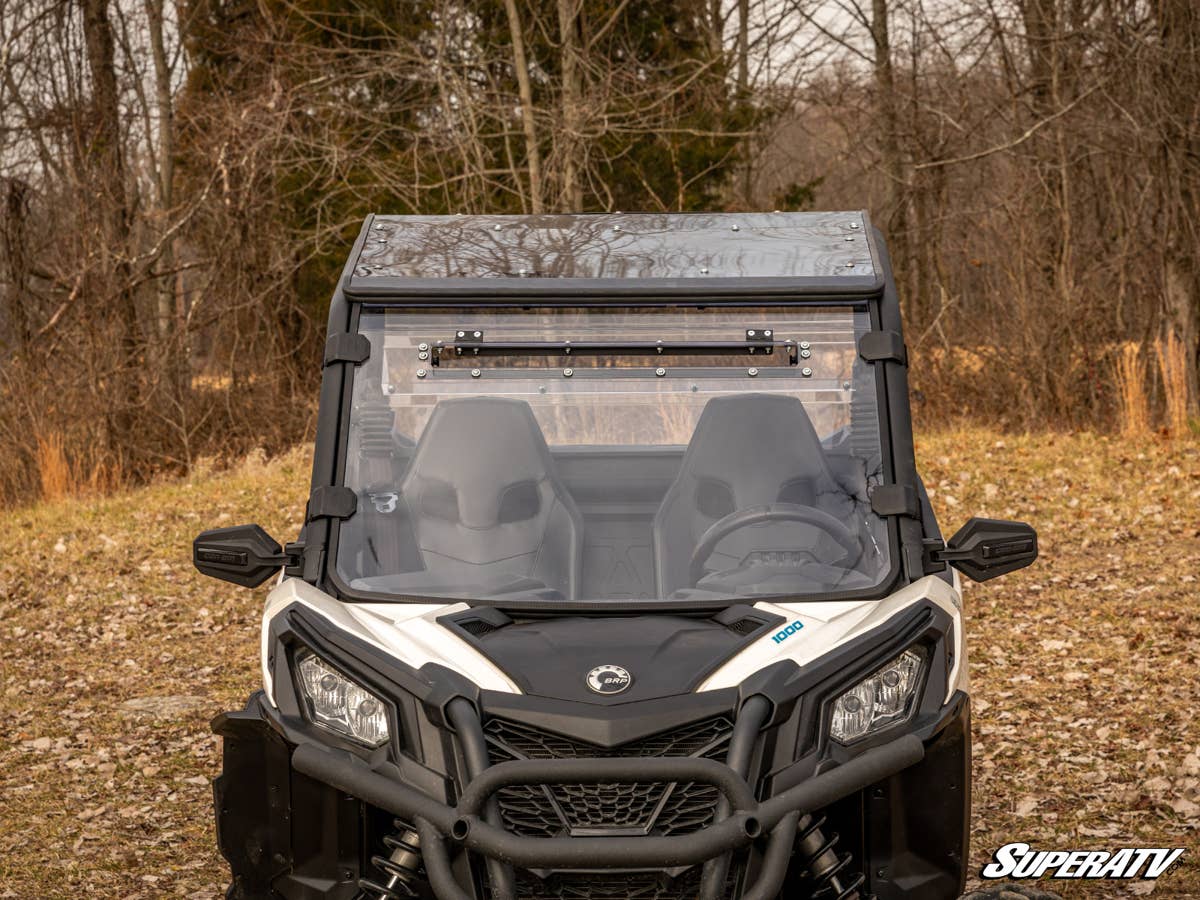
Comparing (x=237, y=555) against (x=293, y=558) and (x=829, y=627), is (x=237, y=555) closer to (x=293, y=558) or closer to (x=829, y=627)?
(x=293, y=558)

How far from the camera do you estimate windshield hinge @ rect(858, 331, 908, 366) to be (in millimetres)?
3885

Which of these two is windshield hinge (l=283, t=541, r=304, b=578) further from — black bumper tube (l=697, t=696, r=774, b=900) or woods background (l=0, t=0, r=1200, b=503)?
woods background (l=0, t=0, r=1200, b=503)

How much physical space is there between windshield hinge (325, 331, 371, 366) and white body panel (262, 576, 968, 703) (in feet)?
2.08

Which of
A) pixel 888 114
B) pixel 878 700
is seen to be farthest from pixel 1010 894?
pixel 888 114

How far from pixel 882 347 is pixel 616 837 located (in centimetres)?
163

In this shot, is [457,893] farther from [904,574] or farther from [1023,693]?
[1023,693]

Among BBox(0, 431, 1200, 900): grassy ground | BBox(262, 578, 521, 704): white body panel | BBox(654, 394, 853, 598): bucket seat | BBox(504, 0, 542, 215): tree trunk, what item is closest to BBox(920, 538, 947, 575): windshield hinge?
BBox(654, 394, 853, 598): bucket seat

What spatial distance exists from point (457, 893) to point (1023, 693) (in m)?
5.26

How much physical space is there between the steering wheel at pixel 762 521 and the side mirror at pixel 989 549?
266mm

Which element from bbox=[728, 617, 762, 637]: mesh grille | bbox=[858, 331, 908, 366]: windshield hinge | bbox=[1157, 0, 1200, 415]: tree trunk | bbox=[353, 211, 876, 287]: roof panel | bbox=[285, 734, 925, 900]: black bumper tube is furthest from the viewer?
bbox=[1157, 0, 1200, 415]: tree trunk

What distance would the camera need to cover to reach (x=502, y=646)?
328 centimetres

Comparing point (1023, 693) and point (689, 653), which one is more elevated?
point (689, 653)

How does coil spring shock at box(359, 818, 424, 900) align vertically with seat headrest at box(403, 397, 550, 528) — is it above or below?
below

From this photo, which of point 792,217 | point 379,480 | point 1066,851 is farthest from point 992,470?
point 379,480
